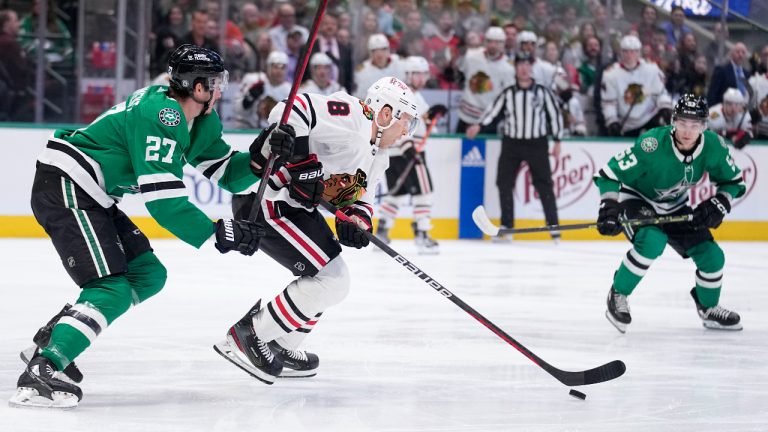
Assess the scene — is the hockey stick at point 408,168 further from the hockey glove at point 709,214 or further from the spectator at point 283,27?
the hockey glove at point 709,214

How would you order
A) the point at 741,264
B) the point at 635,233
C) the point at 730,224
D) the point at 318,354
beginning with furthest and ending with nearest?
the point at 730,224 → the point at 741,264 → the point at 635,233 → the point at 318,354

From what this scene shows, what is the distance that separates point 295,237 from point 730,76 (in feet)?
21.8

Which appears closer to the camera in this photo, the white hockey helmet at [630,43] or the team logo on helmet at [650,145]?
the team logo on helmet at [650,145]

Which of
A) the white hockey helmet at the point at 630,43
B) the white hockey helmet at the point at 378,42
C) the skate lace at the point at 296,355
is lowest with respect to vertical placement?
the skate lace at the point at 296,355

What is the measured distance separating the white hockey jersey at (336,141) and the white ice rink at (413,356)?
61 cm

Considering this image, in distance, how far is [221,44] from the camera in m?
8.34

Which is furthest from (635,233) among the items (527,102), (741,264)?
(527,102)

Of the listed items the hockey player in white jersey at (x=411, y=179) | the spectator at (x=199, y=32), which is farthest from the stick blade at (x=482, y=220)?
the spectator at (x=199, y=32)

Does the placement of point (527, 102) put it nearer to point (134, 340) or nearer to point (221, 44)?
point (221, 44)

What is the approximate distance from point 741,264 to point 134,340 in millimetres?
4603

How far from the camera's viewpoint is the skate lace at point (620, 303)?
192 inches

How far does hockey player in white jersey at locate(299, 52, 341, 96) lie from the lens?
27.5 ft

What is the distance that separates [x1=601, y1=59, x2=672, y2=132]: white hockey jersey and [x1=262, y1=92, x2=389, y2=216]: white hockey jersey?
5691 mm

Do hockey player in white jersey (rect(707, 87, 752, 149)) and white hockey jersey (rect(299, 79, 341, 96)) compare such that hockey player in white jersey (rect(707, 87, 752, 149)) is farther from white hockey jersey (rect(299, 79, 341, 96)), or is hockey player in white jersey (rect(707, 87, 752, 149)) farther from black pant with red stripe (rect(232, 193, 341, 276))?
black pant with red stripe (rect(232, 193, 341, 276))
